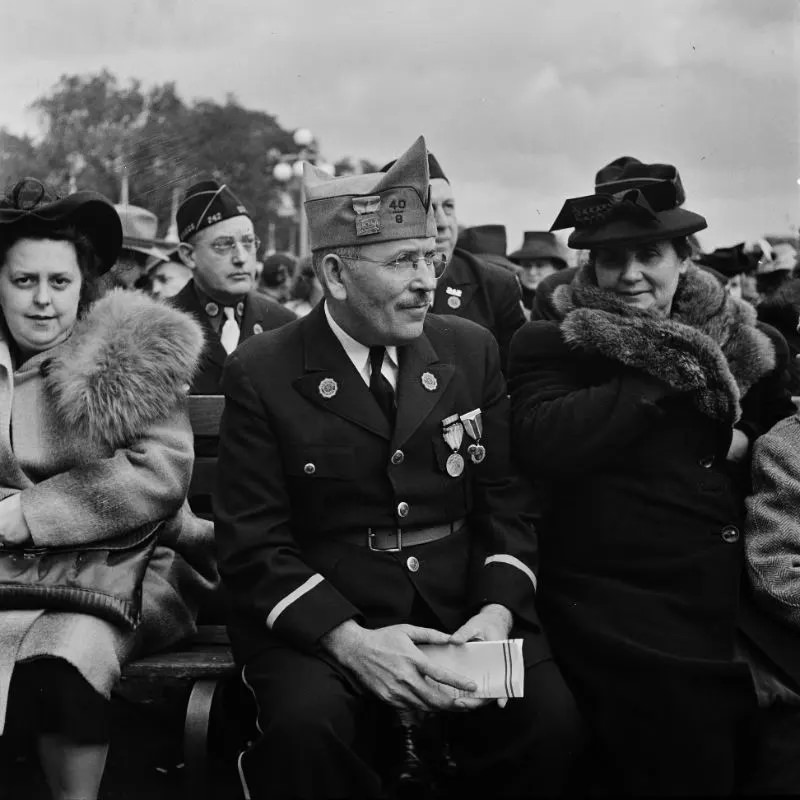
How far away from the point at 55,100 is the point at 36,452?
82.8 feet

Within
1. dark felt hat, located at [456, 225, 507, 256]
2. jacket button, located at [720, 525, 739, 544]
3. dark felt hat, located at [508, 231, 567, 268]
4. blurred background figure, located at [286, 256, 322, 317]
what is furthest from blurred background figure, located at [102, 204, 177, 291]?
dark felt hat, located at [508, 231, 567, 268]

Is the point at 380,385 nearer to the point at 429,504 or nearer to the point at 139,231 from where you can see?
the point at 429,504

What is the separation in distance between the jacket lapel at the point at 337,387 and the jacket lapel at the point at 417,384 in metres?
0.06

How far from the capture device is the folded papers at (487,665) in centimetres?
278

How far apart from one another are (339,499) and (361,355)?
1.46ft

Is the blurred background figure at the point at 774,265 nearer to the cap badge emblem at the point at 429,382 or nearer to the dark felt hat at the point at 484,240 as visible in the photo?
the dark felt hat at the point at 484,240

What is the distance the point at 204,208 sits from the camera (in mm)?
6137

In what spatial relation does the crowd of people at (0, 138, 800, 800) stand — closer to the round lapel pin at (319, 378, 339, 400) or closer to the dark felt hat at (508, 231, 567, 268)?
the round lapel pin at (319, 378, 339, 400)

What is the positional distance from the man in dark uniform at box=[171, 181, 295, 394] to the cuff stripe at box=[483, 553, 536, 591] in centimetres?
307

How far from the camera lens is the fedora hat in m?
6.79

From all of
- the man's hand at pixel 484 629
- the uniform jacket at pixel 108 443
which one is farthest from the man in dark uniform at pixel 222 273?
the man's hand at pixel 484 629

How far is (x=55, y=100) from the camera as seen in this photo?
26.3 metres

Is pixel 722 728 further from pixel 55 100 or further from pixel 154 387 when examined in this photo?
pixel 55 100

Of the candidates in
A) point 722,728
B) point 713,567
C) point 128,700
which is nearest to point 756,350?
point 713,567
